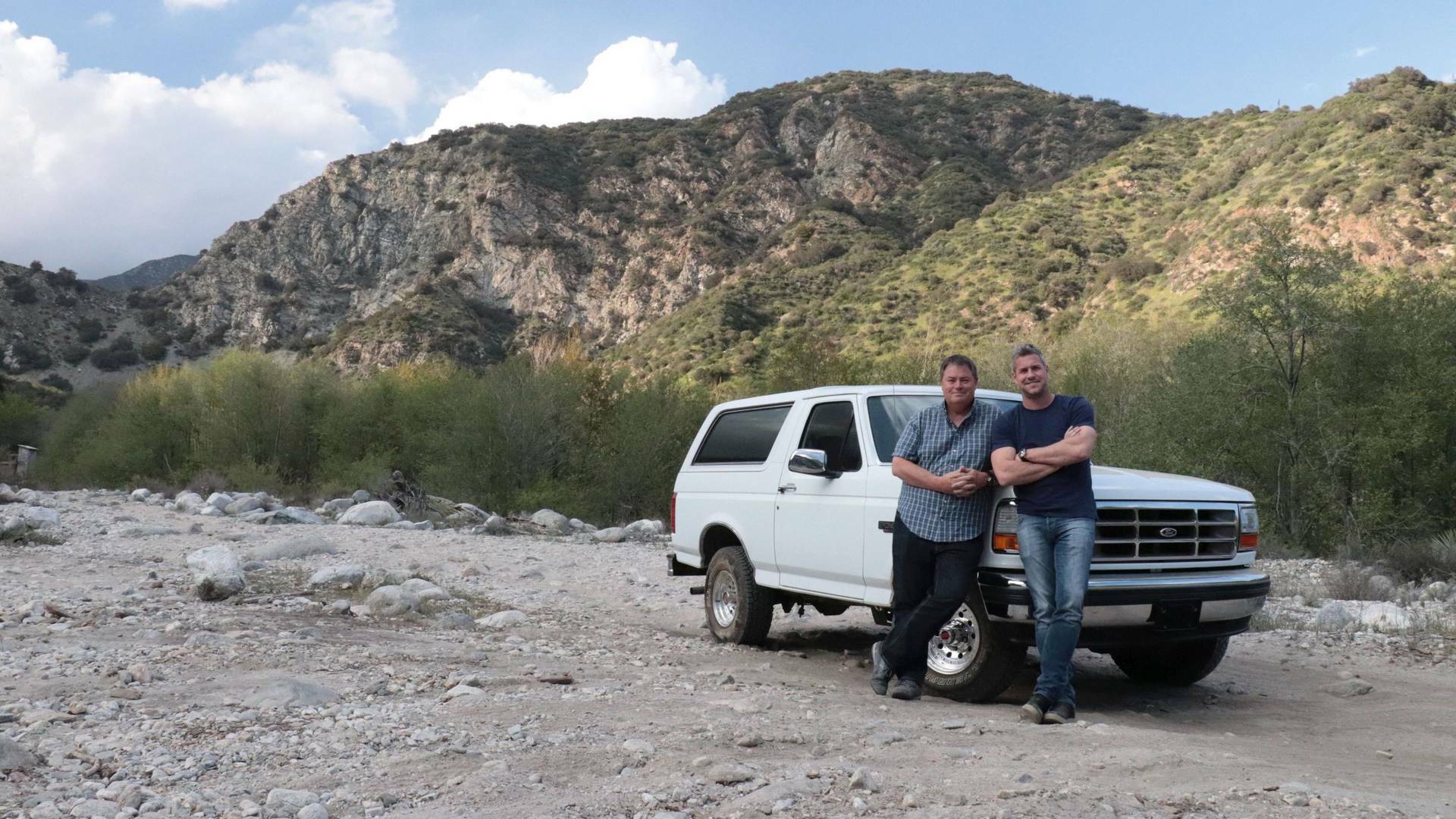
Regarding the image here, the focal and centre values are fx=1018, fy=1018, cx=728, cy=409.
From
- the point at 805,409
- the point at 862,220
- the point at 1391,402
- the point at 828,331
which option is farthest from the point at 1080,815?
the point at 862,220

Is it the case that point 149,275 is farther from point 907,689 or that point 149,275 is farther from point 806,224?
point 907,689

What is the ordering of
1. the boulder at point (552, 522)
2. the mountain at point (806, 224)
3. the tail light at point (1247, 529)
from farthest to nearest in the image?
the mountain at point (806, 224)
the boulder at point (552, 522)
the tail light at point (1247, 529)

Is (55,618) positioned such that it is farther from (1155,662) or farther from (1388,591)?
(1388,591)

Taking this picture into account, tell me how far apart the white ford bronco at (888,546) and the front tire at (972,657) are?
1cm

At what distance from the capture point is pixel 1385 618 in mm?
9703

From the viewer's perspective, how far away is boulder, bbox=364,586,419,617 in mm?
9562

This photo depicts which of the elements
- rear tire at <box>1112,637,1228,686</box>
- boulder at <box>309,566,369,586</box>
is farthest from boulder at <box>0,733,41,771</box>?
boulder at <box>309,566,369,586</box>

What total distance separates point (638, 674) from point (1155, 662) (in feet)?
12.3

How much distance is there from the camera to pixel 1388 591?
12.4 m

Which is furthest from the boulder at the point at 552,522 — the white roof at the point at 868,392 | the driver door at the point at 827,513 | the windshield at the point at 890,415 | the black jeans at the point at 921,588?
the black jeans at the point at 921,588

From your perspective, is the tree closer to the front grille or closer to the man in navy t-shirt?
the front grille

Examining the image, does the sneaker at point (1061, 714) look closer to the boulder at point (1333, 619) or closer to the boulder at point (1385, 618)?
the boulder at point (1333, 619)

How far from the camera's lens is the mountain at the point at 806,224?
4766 cm

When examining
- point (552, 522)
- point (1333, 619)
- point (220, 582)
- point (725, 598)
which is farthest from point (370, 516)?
point (1333, 619)
